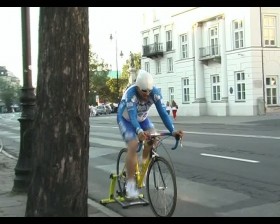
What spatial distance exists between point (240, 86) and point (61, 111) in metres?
35.4

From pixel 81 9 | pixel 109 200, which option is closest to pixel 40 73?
pixel 81 9

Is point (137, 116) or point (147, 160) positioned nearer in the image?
point (147, 160)

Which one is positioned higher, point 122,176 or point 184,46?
point 184,46

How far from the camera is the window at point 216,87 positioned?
138 feet

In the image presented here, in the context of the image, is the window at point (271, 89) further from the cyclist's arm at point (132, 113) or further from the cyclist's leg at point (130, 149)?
the cyclist's arm at point (132, 113)

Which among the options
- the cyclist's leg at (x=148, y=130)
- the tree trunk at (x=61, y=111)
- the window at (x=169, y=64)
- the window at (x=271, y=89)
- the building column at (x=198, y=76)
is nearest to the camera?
the tree trunk at (x=61, y=111)

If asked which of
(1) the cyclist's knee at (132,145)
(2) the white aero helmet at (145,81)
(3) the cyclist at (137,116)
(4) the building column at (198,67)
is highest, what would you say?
(4) the building column at (198,67)

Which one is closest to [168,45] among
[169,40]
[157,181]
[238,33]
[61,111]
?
[169,40]

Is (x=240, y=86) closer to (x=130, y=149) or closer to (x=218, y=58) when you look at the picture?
(x=218, y=58)

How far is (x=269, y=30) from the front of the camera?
125ft

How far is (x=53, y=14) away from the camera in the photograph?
4.38m

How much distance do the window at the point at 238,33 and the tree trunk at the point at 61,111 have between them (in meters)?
35.6

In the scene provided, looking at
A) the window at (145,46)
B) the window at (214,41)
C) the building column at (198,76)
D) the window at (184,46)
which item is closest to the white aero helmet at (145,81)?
the window at (214,41)
